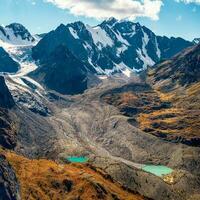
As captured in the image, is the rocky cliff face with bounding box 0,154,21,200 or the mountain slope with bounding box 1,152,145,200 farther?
the mountain slope with bounding box 1,152,145,200

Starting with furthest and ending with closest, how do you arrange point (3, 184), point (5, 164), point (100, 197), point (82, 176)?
point (82, 176)
point (100, 197)
point (5, 164)
point (3, 184)

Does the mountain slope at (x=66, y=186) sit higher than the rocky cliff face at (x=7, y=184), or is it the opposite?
the rocky cliff face at (x=7, y=184)

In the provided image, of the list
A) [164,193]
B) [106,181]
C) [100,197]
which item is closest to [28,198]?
[100,197]

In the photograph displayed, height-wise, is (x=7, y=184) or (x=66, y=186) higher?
(x=7, y=184)

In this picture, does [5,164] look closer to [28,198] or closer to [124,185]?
[28,198]

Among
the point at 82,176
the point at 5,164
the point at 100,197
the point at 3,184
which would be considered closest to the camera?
the point at 3,184

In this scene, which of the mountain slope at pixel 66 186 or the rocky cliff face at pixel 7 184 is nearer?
the rocky cliff face at pixel 7 184

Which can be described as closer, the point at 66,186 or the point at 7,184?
the point at 7,184

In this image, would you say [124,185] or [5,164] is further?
[124,185]

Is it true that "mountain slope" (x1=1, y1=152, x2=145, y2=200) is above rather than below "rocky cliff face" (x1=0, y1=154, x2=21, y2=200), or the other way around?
below

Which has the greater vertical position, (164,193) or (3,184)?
(3,184)
